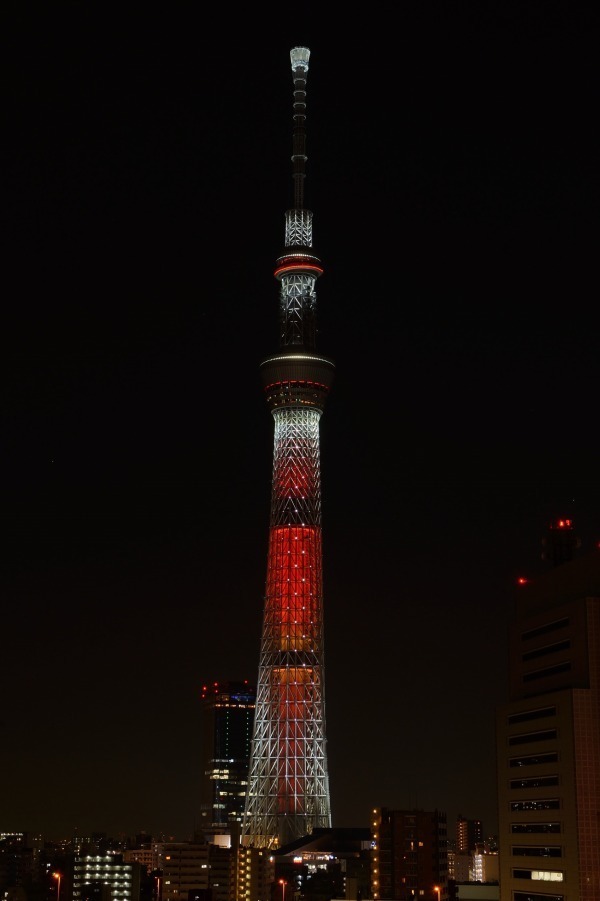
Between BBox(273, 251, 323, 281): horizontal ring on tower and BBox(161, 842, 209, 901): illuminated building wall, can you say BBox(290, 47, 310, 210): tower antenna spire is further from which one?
BBox(161, 842, 209, 901): illuminated building wall

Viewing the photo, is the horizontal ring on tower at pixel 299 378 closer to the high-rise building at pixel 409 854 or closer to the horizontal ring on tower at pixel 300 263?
the horizontal ring on tower at pixel 300 263

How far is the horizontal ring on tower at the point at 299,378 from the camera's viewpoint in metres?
129

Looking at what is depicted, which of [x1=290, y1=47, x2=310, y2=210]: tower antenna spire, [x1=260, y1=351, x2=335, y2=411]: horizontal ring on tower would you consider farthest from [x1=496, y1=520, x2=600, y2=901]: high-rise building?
[x1=290, y1=47, x2=310, y2=210]: tower antenna spire

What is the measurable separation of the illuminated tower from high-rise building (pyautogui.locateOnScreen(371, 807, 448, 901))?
1116cm

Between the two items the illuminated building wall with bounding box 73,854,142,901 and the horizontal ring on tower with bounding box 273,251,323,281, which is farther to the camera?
the illuminated building wall with bounding box 73,854,142,901

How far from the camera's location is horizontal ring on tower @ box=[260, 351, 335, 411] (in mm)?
129000

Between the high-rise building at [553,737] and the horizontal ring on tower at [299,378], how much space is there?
162 feet

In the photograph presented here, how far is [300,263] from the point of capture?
132875mm

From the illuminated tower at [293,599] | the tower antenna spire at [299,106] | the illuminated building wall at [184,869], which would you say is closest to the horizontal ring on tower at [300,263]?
the illuminated tower at [293,599]

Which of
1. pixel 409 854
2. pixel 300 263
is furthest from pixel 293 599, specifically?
pixel 300 263

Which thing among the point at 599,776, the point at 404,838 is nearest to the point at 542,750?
the point at 599,776

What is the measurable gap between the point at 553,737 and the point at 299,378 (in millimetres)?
60976

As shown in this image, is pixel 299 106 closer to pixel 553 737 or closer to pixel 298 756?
pixel 298 756

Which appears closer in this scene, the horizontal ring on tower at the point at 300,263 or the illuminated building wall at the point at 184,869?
the horizontal ring on tower at the point at 300,263
